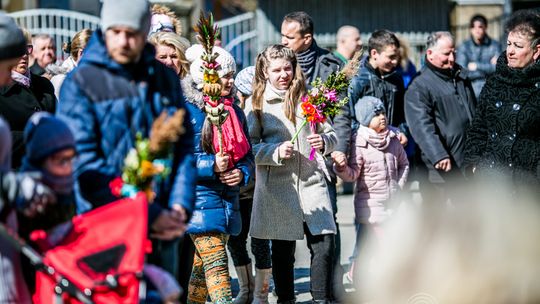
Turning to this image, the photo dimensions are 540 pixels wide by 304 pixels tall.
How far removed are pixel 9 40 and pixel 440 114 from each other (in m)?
5.41

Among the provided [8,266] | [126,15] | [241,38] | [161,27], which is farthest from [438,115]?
[241,38]

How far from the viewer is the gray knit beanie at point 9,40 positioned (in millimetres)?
4980

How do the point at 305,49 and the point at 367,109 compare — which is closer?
the point at 367,109

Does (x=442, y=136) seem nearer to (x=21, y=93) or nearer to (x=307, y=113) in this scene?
(x=307, y=113)

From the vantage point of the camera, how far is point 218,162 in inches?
287

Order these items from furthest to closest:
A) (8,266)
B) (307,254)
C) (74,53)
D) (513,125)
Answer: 1. (307,254)
2. (74,53)
3. (513,125)
4. (8,266)

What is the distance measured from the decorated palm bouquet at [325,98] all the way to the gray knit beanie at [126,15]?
9.23ft

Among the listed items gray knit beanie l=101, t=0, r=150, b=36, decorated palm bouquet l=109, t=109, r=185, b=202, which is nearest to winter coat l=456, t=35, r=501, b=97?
gray knit beanie l=101, t=0, r=150, b=36

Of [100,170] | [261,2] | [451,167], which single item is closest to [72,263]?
[100,170]

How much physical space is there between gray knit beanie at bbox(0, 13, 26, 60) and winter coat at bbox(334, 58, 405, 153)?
4.07 m

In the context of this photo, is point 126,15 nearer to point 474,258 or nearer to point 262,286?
point 262,286

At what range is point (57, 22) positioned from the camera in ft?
60.3

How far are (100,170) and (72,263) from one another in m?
0.54

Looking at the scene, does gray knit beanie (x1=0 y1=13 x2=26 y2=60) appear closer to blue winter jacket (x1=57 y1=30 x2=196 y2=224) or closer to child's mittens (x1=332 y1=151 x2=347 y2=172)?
blue winter jacket (x1=57 y1=30 x2=196 y2=224)
